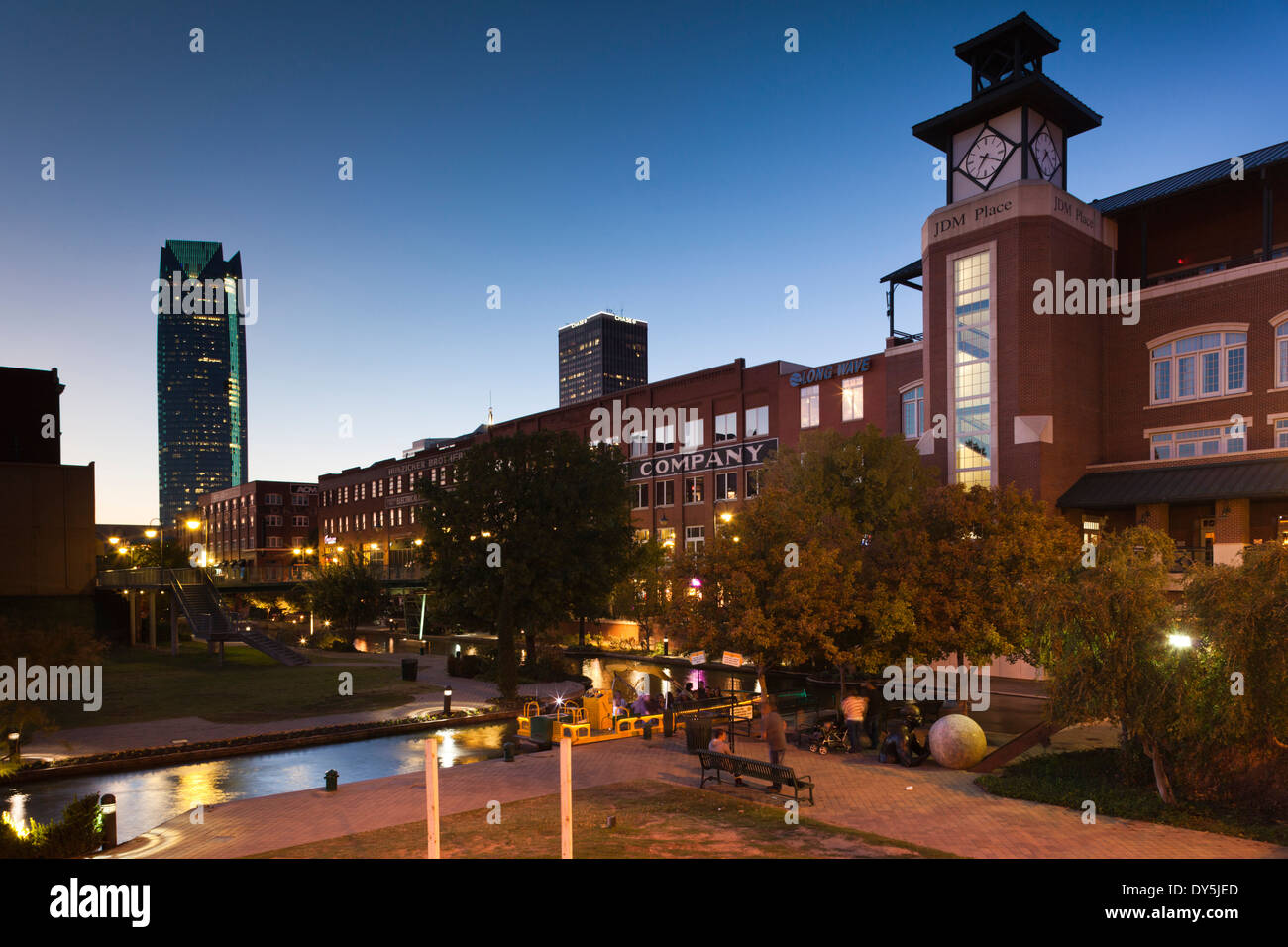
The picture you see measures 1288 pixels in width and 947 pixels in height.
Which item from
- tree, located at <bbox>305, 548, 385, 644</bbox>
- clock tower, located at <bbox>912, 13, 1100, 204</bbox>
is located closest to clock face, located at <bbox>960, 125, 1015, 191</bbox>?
clock tower, located at <bbox>912, 13, 1100, 204</bbox>

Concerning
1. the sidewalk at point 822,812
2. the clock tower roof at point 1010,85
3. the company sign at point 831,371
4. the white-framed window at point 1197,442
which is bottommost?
the sidewalk at point 822,812

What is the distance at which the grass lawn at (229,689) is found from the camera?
1086 inches

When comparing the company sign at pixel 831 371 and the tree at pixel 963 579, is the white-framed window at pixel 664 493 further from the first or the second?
the tree at pixel 963 579

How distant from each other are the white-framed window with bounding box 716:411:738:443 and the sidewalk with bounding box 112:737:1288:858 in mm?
42088

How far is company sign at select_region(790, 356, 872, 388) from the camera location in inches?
2046

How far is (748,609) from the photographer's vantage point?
22.3 m

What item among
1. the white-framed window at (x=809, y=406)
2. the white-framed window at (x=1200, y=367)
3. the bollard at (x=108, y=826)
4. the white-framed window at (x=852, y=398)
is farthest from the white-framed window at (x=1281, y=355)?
the bollard at (x=108, y=826)

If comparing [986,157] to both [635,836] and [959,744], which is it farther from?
[635,836]

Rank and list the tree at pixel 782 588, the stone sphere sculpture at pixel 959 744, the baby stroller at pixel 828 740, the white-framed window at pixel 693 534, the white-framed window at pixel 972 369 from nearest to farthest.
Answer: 1. the stone sphere sculpture at pixel 959 744
2. the baby stroller at pixel 828 740
3. the tree at pixel 782 588
4. the white-framed window at pixel 972 369
5. the white-framed window at pixel 693 534

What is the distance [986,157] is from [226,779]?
4337 centimetres

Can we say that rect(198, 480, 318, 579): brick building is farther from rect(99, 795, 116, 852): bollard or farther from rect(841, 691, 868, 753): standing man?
rect(99, 795, 116, 852): bollard

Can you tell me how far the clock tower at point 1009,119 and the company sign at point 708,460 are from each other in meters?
20.1

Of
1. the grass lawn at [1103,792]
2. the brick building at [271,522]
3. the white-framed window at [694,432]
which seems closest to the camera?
the grass lawn at [1103,792]
